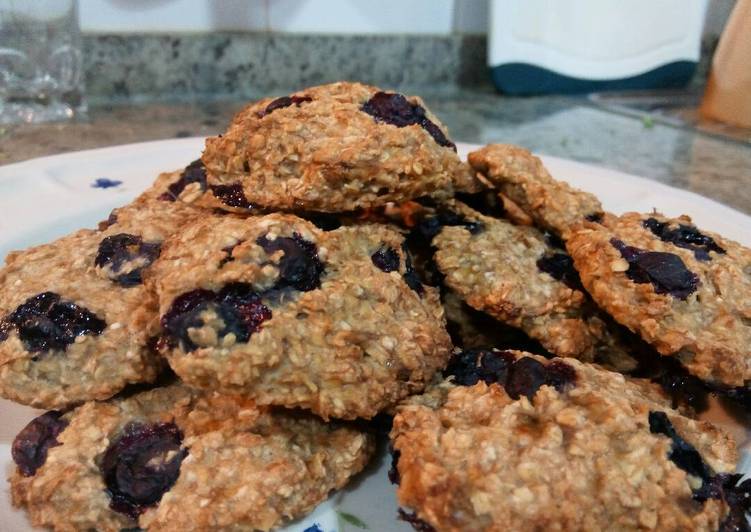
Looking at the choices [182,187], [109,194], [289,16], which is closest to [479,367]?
[182,187]

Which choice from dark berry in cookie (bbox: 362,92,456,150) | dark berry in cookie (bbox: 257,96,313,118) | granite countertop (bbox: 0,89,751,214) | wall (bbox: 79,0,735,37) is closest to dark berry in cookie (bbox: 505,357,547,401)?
dark berry in cookie (bbox: 362,92,456,150)

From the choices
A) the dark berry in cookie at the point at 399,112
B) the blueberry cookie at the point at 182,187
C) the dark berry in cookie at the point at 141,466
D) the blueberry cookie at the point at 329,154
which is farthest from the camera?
the blueberry cookie at the point at 182,187

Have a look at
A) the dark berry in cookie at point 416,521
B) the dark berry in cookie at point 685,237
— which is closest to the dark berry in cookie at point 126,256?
→ the dark berry in cookie at point 416,521

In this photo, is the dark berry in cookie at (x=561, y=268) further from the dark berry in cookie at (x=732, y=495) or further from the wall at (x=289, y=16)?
the wall at (x=289, y=16)

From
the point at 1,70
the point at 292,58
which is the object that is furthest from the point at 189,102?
the point at 1,70

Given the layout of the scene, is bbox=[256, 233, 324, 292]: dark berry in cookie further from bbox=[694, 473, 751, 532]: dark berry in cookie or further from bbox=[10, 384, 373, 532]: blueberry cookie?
bbox=[694, 473, 751, 532]: dark berry in cookie

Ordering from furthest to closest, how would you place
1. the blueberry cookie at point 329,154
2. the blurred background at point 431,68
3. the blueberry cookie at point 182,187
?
the blurred background at point 431,68 → the blueberry cookie at point 182,187 → the blueberry cookie at point 329,154
